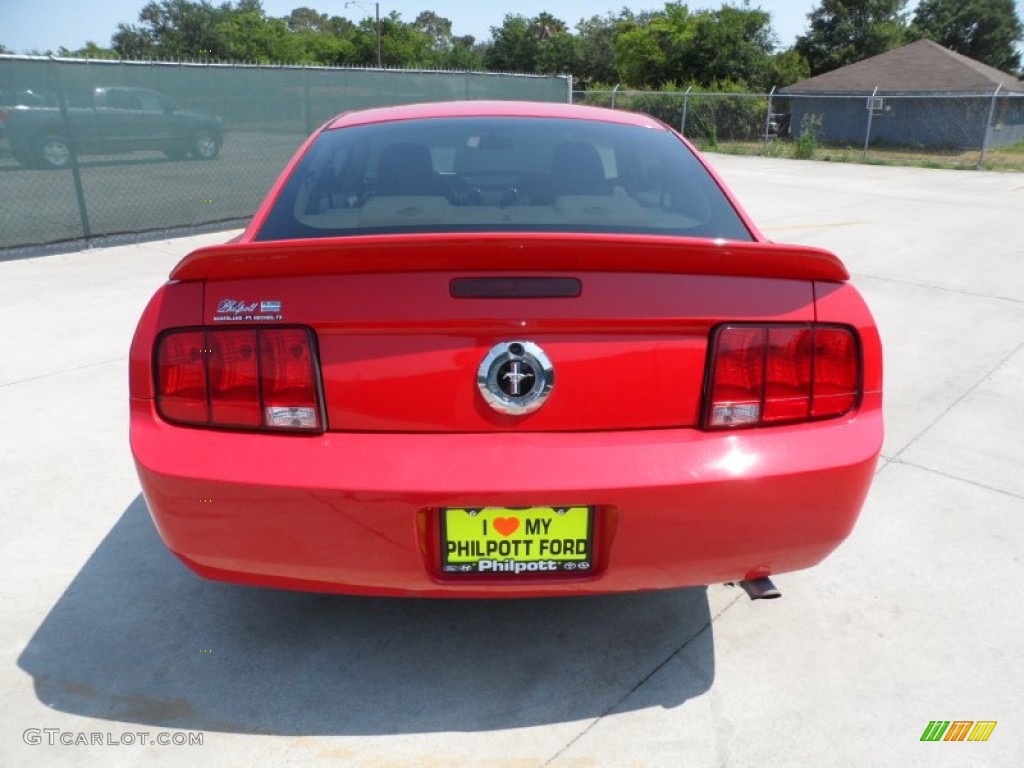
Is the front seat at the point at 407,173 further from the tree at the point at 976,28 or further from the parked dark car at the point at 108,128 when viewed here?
the tree at the point at 976,28

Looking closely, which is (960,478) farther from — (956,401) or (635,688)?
(635,688)

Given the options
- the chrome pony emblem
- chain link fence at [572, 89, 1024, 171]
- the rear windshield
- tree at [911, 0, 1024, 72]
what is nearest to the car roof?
the rear windshield

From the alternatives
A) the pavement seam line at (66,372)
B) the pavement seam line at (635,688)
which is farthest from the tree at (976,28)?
the pavement seam line at (635,688)

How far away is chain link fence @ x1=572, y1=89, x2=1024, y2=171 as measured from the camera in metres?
26.8

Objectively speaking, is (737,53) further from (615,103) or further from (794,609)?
(794,609)

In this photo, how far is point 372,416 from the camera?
72.5 inches

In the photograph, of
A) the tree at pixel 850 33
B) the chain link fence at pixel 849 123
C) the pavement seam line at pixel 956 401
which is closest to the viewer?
the pavement seam line at pixel 956 401

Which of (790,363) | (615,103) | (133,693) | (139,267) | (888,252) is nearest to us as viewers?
(790,363)

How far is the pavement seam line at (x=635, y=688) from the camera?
1973mm

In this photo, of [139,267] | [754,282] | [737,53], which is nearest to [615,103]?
[737,53]

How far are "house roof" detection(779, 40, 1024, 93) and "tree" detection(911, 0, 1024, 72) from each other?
56.7ft

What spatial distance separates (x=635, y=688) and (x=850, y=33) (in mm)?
53393

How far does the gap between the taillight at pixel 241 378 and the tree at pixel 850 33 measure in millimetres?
52101

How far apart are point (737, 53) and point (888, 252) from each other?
34382 mm
